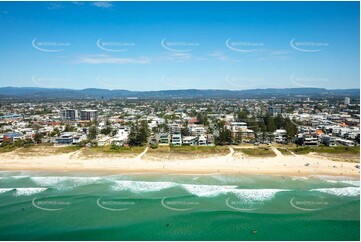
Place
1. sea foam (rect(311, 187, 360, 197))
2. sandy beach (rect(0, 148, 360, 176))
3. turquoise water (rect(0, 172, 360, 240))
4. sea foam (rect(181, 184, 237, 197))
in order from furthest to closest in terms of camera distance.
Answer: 1. sandy beach (rect(0, 148, 360, 176))
2. sea foam (rect(311, 187, 360, 197))
3. sea foam (rect(181, 184, 237, 197))
4. turquoise water (rect(0, 172, 360, 240))

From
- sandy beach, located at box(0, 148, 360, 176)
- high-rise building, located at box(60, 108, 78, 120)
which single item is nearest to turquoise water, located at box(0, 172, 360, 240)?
sandy beach, located at box(0, 148, 360, 176)

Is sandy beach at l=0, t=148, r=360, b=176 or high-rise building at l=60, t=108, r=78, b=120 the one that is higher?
high-rise building at l=60, t=108, r=78, b=120

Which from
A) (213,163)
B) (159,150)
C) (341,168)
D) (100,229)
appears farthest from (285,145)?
(100,229)

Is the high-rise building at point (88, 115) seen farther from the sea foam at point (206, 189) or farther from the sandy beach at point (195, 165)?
the sea foam at point (206, 189)

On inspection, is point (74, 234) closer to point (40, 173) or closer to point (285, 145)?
point (40, 173)

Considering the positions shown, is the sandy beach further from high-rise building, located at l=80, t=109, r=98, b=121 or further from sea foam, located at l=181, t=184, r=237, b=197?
high-rise building, located at l=80, t=109, r=98, b=121

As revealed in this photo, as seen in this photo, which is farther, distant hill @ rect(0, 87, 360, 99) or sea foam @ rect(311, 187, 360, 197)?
distant hill @ rect(0, 87, 360, 99)

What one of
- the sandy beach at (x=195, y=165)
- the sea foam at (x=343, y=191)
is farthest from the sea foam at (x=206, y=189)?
the sea foam at (x=343, y=191)
